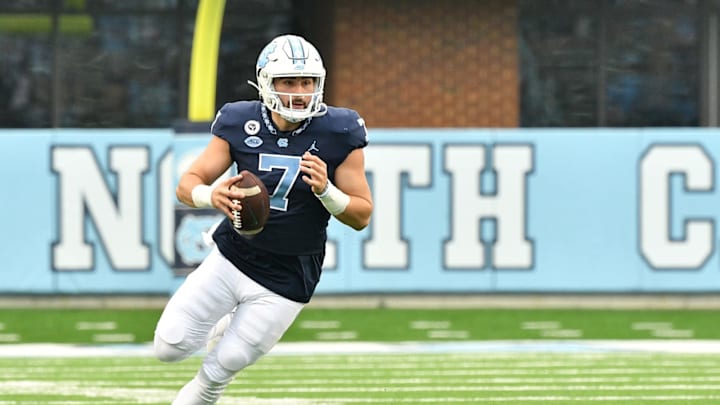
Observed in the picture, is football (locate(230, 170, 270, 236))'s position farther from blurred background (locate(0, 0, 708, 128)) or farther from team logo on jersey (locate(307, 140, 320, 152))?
blurred background (locate(0, 0, 708, 128))

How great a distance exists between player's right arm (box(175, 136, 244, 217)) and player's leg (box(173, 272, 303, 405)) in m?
0.40

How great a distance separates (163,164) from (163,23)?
4.62m

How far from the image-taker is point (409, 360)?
1099 centimetres

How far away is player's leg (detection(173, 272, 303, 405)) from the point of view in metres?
6.67

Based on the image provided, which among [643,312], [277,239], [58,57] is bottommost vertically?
[643,312]

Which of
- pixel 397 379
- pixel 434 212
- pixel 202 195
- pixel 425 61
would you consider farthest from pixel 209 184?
pixel 425 61

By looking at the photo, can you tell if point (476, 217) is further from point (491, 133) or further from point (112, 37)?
point (112, 37)

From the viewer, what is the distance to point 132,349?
12.0m

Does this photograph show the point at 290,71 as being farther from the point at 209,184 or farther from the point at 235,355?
the point at 235,355

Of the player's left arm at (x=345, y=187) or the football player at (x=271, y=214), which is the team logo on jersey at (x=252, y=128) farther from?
the player's left arm at (x=345, y=187)

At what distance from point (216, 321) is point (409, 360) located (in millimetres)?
4261

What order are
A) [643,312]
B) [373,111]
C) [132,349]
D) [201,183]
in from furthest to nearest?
[373,111] < [643,312] < [132,349] < [201,183]

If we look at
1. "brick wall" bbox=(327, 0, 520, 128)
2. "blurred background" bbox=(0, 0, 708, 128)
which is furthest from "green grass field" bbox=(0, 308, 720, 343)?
"blurred background" bbox=(0, 0, 708, 128)

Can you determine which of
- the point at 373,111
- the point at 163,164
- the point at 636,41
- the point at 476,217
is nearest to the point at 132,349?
the point at 163,164
